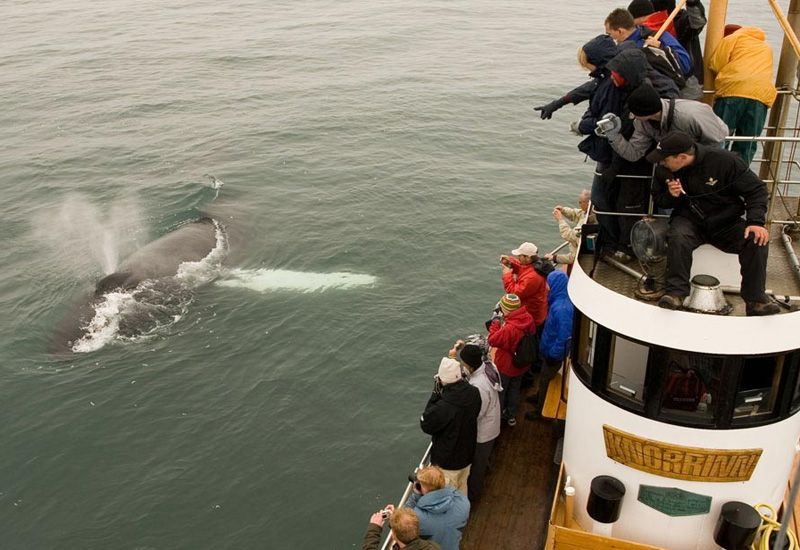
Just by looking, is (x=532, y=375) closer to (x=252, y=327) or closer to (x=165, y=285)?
(x=252, y=327)

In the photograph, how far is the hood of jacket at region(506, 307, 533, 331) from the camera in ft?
32.7

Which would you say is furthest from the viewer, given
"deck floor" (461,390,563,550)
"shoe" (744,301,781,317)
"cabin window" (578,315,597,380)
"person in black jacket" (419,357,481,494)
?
"deck floor" (461,390,563,550)

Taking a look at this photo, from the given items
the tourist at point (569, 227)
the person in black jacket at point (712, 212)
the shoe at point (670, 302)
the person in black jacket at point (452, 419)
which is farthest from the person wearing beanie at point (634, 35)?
the person in black jacket at point (452, 419)

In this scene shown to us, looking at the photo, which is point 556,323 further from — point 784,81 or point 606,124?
point 784,81

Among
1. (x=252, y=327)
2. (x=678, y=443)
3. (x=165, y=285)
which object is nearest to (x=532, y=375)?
(x=678, y=443)

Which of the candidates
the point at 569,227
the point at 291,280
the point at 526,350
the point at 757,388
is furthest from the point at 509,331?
the point at 291,280

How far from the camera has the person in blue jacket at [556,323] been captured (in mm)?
10180

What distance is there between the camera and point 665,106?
7.40m

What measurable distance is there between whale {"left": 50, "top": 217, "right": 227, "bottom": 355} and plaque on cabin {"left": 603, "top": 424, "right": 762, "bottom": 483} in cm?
1578

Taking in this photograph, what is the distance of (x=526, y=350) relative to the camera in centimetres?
1002

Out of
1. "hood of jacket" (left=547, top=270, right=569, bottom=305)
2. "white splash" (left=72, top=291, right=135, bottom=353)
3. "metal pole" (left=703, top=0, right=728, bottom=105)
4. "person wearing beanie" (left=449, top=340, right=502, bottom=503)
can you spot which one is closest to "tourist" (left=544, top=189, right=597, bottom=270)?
"hood of jacket" (left=547, top=270, right=569, bottom=305)

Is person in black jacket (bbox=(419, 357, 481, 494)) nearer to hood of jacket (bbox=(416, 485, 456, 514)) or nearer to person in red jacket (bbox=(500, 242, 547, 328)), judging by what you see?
hood of jacket (bbox=(416, 485, 456, 514))

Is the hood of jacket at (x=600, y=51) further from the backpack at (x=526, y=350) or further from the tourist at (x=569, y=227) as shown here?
the backpack at (x=526, y=350)

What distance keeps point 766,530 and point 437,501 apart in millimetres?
3517
